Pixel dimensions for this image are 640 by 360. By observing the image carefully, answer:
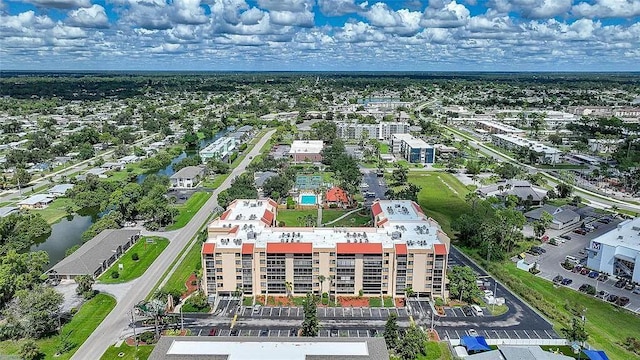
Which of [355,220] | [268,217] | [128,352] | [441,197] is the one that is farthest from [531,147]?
[128,352]

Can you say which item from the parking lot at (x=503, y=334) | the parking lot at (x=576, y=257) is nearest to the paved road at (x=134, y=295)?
the parking lot at (x=503, y=334)

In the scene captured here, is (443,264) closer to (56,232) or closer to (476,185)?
(476,185)

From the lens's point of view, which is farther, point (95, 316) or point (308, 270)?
point (308, 270)

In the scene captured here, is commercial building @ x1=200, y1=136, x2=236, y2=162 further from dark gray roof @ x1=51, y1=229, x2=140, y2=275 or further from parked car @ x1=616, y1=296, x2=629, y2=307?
parked car @ x1=616, y1=296, x2=629, y2=307

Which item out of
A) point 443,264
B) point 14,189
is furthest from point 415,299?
point 14,189

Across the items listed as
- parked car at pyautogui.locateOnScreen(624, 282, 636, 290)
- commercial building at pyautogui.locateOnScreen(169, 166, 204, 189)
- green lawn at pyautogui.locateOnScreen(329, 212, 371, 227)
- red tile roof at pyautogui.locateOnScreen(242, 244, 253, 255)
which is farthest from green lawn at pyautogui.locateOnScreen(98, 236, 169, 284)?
parked car at pyautogui.locateOnScreen(624, 282, 636, 290)
